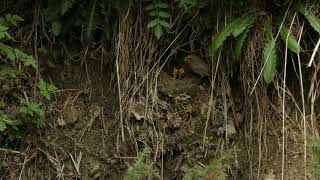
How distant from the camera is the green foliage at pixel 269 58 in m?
2.73

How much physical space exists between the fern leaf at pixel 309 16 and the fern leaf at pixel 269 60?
22cm

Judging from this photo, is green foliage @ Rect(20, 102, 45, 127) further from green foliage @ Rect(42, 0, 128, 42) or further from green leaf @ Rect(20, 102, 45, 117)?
green foliage @ Rect(42, 0, 128, 42)

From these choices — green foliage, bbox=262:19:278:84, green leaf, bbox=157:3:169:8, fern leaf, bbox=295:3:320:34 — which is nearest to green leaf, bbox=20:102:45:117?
green leaf, bbox=157:3:169:8

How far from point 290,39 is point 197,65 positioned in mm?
535

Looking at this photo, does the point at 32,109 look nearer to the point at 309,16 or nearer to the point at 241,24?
the point at 241,24

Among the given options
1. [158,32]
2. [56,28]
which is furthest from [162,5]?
[56,28]

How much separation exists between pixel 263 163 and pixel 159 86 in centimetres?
69

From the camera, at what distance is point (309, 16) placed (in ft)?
9.23

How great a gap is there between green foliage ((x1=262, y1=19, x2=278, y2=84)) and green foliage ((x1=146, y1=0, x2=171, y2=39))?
52 centimetres

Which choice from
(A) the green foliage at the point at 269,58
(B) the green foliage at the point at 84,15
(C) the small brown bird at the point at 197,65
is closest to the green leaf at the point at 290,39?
(A) the green foliage at the point at 269,58

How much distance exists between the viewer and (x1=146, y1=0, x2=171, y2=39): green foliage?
2809mm

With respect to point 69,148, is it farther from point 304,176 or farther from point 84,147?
point 304,176

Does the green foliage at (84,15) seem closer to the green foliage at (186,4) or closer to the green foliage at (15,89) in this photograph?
the green foliage at (15,89)

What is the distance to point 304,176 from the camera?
2762 mm
